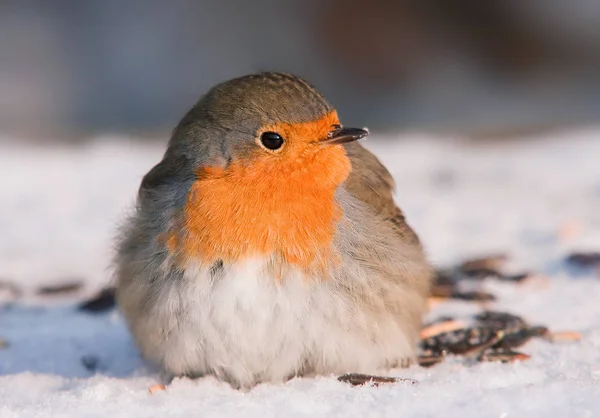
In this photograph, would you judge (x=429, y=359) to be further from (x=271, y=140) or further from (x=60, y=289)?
(x=60, y=289)

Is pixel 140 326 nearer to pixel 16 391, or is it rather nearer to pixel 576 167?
pixel 16 391

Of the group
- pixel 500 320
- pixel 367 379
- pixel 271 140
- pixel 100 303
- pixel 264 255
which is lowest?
pixel 100 303

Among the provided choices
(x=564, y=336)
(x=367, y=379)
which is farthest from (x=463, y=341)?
(x=367, y=379)

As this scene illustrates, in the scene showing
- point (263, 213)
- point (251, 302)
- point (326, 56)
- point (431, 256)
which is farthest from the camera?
point (326, 56)

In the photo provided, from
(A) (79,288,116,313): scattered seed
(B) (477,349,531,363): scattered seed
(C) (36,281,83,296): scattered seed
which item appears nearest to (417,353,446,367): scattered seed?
(B) (477,349,531,363): scattered seed

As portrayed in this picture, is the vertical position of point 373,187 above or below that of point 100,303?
above

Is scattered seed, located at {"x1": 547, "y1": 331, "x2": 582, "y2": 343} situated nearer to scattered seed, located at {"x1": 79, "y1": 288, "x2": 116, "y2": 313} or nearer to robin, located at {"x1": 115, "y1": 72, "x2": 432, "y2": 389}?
robin, located at {"x1": 115, "y1": 72, "x2": 432, "y2": 389}

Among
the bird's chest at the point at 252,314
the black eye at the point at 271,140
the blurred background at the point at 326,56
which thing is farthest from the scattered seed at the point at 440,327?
the blurred background at the point at 326,56

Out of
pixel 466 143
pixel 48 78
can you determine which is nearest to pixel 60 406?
pixel 466 143
